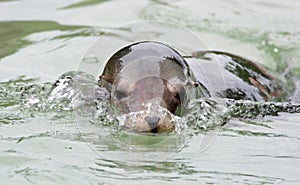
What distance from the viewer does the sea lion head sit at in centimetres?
481

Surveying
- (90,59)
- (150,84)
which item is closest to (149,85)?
(150,84)

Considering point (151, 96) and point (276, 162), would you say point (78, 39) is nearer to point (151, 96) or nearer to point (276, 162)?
point (151, 96)

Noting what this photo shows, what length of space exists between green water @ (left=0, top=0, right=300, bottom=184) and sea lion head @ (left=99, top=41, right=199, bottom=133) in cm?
15

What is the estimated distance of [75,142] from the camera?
15.5ft

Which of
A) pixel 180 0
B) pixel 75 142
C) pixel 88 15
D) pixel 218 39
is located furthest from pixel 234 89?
pixel 180 0

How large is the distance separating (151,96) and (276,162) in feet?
3.12

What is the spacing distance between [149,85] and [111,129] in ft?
1.29

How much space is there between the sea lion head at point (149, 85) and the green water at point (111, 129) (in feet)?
0.48

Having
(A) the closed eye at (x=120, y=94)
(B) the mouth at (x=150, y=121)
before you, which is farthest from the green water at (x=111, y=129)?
(A) the closed eye at (x=120, y=94)

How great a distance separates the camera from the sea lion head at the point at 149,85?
15.8 ft

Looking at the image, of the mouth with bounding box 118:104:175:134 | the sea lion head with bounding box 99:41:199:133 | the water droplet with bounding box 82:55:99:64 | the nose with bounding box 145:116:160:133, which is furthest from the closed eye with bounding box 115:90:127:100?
the water droplet with bounding box 82:55:99:64

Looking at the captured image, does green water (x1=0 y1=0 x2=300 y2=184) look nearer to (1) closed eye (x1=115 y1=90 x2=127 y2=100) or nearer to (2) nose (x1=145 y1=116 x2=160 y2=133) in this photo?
(2) nose (x1=145 y1=116 x2=160 y2=133)

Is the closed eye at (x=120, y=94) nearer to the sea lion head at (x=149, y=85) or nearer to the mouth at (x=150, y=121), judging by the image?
the sea lion head at (x=149, y=85)

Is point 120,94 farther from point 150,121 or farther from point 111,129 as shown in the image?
point 150,121
